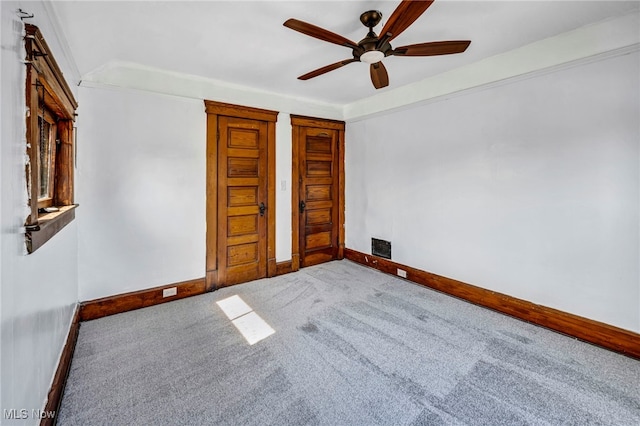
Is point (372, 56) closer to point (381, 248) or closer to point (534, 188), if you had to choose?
point (534, 188)

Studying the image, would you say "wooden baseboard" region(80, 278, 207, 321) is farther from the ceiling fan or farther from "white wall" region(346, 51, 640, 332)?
the ceiling fan

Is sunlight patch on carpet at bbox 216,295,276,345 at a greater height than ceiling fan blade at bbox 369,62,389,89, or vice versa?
ceiling fan blade at bbox 369,62,389,89

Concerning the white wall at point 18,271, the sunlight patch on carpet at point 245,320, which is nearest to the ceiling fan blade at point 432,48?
the white wall at point 18,271

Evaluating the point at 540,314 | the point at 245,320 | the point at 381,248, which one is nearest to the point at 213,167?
the point at 245,320

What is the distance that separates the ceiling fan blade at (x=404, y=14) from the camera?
1497 mm

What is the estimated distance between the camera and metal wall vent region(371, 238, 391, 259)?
13.6ft

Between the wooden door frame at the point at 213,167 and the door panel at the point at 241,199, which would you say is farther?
the door panel at the point at 241,199

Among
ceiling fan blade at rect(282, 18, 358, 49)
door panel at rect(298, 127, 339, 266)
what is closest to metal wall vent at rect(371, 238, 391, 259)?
door panel at rect(298, 127, 339, 266)

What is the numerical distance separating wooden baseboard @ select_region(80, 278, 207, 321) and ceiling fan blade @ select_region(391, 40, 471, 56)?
10.1 ft

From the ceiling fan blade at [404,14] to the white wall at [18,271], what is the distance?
5.61ft

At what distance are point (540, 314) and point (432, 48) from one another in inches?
98.6

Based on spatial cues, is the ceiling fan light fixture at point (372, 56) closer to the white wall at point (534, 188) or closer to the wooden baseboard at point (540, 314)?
the white wall at point (534, 188)

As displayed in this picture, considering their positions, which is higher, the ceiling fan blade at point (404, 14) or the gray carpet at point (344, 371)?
the ceiling fan blade at point (404, 14)

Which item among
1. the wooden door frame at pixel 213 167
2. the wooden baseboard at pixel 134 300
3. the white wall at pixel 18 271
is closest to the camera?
the white wall at pixel 18 271
